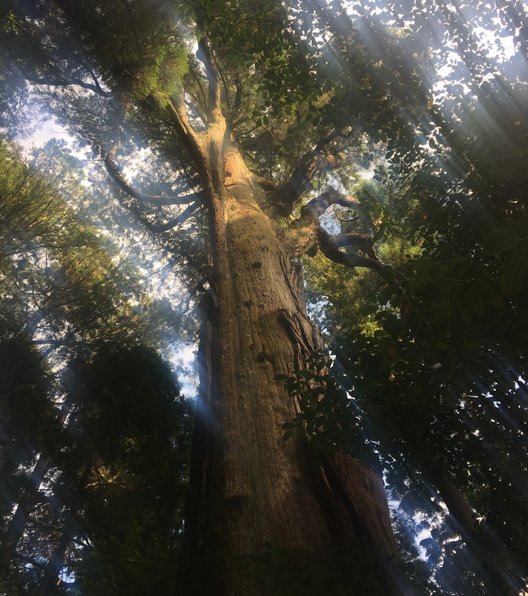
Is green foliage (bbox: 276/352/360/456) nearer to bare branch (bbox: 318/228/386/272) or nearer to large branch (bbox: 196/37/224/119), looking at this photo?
bare branch (bbox: 318/228/386/272)

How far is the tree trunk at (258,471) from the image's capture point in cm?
186

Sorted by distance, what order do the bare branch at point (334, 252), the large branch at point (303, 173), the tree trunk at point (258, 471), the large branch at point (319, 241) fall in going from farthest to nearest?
the large branch at point (303, 173) < the bare branch at point (334, 252) < the large branch at point (319, 241) < the tree trunk at point (258, 471)

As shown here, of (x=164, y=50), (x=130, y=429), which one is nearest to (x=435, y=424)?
(x=130, y=429)

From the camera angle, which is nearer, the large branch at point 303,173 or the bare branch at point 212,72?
the large branch at point 303,173

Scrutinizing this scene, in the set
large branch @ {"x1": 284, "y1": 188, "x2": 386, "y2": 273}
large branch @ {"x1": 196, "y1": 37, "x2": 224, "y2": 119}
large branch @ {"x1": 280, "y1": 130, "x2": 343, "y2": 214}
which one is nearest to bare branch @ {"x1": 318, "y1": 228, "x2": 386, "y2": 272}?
large branch @ {"x1": 284, "y1": 188, "x2": 386, "y2": 273}

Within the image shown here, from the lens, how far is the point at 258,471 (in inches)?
85.1

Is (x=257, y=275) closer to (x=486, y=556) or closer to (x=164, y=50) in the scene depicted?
(x=486, y=556)

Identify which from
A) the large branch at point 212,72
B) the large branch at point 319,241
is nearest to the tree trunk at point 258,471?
the large branch at point 319,241

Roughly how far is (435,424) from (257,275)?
1.77 m

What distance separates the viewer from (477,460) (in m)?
2.87

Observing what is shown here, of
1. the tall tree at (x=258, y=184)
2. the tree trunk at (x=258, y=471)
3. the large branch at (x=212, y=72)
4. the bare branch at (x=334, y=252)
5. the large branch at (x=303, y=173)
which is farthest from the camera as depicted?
the large branch at (x=212, y=72)

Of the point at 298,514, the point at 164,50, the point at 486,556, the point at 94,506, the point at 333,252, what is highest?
the point at 164,50

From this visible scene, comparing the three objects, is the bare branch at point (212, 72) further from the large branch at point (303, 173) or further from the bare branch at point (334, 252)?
the bare branch at point (334, 252)

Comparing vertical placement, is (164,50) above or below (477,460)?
above
